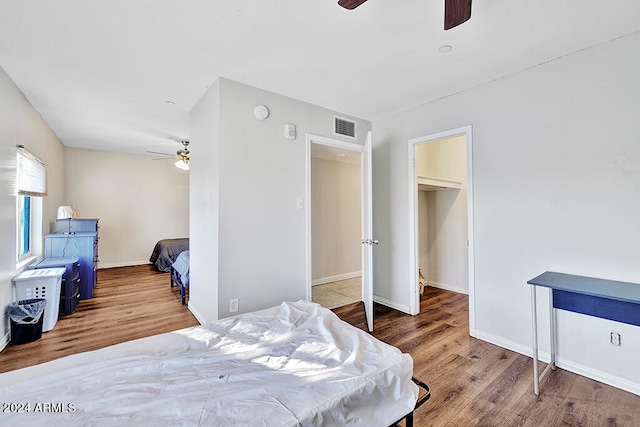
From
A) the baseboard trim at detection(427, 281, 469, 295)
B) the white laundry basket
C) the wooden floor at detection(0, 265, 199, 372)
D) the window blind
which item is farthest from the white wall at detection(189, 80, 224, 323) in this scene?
the baseboard trim at detection(427, 281, 469, 295)

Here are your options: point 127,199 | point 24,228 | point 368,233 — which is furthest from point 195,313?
point 127,199

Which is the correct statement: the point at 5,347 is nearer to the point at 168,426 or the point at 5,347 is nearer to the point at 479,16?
the point at 168,426

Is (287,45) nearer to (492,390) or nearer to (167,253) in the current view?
(492,390)

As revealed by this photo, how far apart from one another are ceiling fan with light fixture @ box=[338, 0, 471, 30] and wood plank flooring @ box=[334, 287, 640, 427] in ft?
7.44

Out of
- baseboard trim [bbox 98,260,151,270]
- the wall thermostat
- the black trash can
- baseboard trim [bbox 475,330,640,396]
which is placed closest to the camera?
baseboard trim [bbox 475,330,640,396]

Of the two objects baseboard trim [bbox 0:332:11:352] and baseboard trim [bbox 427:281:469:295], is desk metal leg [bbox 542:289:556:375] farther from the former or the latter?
baseboard trim [bbox 0:332:11:352]

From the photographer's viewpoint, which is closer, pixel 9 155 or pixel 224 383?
pixel 224 383

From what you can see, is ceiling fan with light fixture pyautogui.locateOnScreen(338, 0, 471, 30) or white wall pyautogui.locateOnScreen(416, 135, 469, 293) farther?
white wall pyautogui.locateOnScreen(416, 135, 469, 293)

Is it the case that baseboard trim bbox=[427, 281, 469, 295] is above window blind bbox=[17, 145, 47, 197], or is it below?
below

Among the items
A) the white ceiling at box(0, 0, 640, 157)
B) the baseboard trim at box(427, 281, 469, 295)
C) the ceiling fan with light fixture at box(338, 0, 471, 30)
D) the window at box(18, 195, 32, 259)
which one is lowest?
the baseboard trim at box(427, 281, 469, 295)

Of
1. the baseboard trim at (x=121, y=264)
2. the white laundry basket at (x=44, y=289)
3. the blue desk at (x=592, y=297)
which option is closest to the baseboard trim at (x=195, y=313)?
the white laundry basket at (x=44, y=289)

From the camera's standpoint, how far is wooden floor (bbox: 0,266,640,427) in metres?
1.76

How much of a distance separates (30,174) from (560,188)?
5.54 meters

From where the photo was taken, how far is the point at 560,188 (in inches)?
91.4
